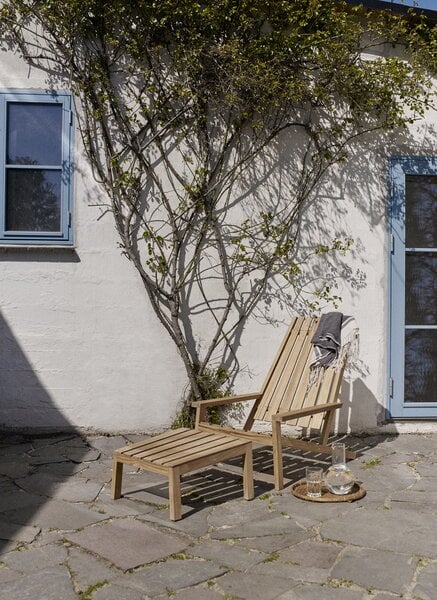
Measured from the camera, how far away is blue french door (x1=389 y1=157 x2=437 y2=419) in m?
5.27

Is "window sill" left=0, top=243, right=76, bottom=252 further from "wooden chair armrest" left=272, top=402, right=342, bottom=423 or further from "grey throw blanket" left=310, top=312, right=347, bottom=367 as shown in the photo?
"wooden chair armrest" left=272, top=402, right=342, bottom=423

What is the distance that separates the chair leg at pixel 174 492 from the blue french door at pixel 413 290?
2479mm

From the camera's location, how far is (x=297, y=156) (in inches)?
209

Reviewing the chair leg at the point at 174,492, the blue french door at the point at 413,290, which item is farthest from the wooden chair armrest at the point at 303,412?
the blue french door at the point at 413,290

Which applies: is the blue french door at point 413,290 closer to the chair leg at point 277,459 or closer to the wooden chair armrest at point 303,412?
the wooden chair armrest at point 303,412

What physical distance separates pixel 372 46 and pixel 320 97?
619 millimetres

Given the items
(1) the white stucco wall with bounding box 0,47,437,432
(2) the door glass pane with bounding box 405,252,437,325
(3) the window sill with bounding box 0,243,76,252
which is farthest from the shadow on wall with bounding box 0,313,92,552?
(2) the door glass pane with bounding box 405,252,437,325

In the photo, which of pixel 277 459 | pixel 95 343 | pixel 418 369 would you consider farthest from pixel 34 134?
pixel 418 369

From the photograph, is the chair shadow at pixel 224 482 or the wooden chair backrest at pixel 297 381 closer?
the chair shadow at pixel 224 482

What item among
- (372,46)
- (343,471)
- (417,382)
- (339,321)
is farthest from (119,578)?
(372,46)

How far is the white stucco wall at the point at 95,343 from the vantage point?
16.6ft

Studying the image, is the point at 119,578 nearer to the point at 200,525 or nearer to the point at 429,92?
the point at 200,525

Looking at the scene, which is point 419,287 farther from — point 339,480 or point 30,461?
point 30,461

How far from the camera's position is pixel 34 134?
510cm
